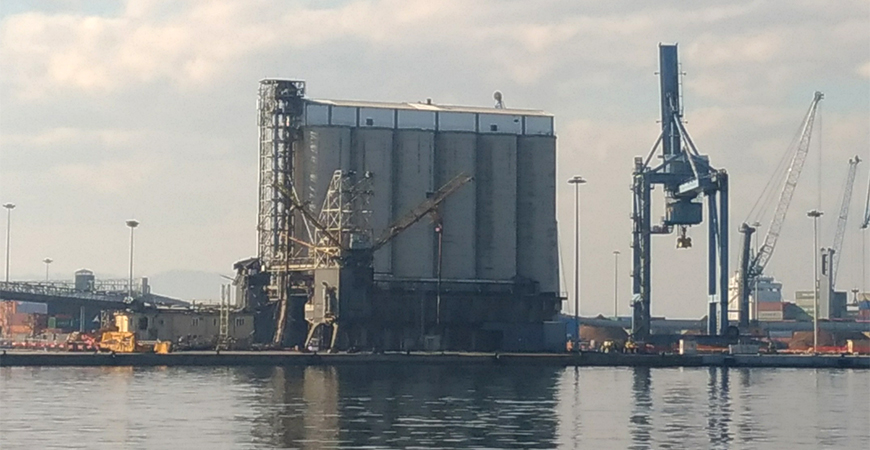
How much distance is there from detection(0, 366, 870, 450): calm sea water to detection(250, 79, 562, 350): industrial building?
31640 millimetres

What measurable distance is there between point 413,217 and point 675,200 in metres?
36.5

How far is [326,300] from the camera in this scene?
517 ft

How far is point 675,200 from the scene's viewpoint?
18612 centimetres

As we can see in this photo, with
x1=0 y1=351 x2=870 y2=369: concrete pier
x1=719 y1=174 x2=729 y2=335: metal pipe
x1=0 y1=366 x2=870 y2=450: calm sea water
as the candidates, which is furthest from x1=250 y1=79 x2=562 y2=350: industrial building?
x1=0 y1=366 x2=870 y2=450: calm sea water

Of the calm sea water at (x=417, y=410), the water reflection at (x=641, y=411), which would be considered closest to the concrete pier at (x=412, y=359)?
the calm sea water at (x=417, y=410)

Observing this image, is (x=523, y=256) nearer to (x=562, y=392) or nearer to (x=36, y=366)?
(x=36, y=366)

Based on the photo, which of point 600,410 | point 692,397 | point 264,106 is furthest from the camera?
point 264,106

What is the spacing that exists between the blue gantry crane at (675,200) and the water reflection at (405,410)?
56.2m

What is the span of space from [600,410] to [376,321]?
7819cm

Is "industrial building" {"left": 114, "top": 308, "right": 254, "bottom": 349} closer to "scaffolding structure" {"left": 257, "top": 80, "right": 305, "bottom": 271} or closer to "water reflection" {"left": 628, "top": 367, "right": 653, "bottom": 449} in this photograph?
"scaffolding structure" {"left": 257, "top": 80, "right": 305, "bottom": 271}

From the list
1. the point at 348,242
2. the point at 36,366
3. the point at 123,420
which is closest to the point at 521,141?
the point at 348,242

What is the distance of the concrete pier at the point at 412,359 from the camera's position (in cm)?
14375

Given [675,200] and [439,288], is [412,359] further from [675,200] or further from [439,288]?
[675,200]

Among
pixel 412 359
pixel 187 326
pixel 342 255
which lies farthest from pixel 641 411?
pixel 187 326
